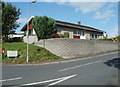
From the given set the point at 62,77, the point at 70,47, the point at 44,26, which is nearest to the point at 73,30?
the point at 44,26

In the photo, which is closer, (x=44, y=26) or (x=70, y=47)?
(x=70, y=47)

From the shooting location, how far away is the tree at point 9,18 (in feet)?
91.1

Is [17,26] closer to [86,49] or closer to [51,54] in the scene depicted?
[51,54]

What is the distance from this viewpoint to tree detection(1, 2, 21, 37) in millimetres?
27767

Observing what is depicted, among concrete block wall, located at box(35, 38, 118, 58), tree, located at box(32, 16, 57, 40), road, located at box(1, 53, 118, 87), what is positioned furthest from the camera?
tree, located at box(32, 16, 57, 40)

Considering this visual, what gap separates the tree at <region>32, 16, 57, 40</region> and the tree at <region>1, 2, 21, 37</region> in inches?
338

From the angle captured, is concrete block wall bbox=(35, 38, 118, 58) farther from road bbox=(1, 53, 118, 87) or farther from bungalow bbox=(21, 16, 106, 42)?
road bbox=(1, 53, 118, 87)

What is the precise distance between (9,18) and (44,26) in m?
11.0

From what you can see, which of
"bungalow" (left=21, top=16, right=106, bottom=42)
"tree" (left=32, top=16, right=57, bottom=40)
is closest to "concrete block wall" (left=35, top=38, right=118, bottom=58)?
"tree" (left=32, top=16, right=57, bottom=40)

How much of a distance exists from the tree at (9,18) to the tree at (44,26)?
8592mm

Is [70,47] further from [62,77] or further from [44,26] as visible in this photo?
[62,77]

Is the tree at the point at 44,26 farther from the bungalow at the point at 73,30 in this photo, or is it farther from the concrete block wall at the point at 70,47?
the bungalow at the point at 73,30

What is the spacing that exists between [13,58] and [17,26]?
15.5 metres

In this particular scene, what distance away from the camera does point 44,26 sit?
21969mm
